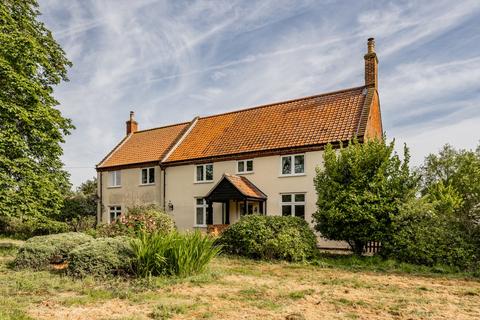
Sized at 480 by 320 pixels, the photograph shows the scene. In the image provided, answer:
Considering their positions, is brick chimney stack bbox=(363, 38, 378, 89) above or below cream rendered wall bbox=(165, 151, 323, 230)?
above

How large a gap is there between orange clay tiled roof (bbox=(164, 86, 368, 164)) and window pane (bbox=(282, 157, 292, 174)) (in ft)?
2.58

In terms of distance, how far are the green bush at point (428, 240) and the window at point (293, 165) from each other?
7225 mm

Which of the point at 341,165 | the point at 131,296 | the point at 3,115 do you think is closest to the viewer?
the point at 131,296

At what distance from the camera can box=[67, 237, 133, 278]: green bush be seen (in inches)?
360

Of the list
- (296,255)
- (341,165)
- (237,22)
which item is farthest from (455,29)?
(296,255)

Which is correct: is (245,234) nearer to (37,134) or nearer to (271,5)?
(271,5)

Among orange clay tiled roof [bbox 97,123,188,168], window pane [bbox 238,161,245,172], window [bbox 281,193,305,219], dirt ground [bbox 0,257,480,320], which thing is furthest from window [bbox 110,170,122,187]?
dirt ground [bbox 0,257,480,320]

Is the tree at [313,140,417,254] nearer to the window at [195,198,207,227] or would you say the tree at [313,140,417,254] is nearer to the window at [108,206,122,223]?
the window at [195,198,207,227]

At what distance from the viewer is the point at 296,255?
43.3 ft

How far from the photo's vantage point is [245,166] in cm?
2203

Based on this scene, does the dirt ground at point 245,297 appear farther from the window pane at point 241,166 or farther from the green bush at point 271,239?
the window pane at point 241,166

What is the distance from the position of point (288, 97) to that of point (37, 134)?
1588cm

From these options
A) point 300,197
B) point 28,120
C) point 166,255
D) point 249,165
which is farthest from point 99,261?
point 249,165

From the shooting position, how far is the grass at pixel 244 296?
20.4 feet
